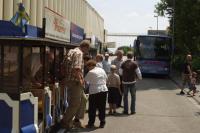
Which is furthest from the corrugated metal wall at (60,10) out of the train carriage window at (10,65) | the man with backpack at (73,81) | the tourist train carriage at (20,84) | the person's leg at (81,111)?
the train carriage window at (10,65)

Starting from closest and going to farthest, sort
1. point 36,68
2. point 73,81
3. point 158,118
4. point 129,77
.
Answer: point 36,68 → point 73,81 → point 158,118 → point 129,77

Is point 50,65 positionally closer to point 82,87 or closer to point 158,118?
point 82,87

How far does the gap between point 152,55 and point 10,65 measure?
26.0 m

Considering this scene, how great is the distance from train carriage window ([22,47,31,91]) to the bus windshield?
2537cm

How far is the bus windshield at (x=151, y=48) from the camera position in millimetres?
33906

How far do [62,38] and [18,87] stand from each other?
408 centimetres

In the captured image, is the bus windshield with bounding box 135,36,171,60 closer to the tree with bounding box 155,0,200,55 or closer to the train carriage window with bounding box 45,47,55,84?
the tree with bounding box 155,0,200,55

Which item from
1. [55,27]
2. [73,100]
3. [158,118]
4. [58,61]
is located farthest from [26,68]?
[158,118]

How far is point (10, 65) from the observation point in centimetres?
841

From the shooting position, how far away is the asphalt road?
1228 cm

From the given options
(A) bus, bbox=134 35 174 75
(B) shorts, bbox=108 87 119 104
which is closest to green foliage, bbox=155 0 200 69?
(A) bus, bbox=134 35 174 75

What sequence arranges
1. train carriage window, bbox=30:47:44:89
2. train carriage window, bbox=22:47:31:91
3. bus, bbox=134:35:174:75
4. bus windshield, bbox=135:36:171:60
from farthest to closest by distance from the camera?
1. bus windshield, bbox=135:36:171:60
2. bus, bbox=134:35:174:75
3. train carriage window, bbox=30:47:44:89
4. train carriage window, bbox=22:47:31:91

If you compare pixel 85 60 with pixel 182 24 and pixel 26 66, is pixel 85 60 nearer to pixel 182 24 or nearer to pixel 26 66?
pixel 26 66

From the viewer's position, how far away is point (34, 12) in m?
15.7
